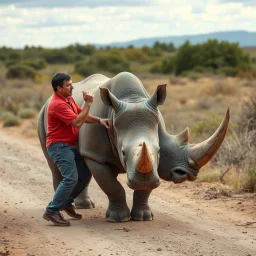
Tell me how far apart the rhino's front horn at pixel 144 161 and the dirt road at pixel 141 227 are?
84 centimetres

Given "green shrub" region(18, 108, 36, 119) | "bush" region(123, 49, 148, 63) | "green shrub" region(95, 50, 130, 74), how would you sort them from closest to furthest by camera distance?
"green shrub" region(18, 108, 36, 119) → "green shrub" region(95, 50, 130, 74) → "bush" region(123, 49, 148, 63)

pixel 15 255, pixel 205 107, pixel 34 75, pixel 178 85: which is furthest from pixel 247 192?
pixel 34 75

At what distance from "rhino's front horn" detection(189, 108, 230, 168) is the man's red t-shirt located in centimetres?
152

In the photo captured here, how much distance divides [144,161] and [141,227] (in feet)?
4.91

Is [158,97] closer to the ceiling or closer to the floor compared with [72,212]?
closer to the ceiling

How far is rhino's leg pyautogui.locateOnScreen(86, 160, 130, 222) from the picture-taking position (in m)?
9.90

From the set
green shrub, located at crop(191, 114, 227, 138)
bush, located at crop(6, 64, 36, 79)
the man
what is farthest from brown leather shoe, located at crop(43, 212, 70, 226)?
bush, located at crop(6, 64, 36, 79)

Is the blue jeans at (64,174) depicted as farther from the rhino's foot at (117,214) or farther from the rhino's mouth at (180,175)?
the rhino's mouth at (180,175)

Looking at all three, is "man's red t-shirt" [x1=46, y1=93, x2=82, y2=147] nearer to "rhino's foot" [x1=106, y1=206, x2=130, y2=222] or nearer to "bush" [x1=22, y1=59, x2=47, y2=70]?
"rhino's foot" [x1=106, y1=206, x2=130, y2=222]

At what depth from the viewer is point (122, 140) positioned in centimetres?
938

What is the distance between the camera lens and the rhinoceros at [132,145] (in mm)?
9211

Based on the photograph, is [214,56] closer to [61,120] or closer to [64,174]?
[61,120]

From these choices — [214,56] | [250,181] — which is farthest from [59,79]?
[214,56]

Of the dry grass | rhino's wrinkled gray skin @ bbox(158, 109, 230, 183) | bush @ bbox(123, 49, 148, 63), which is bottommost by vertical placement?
bush @ bbox(123, 49, 148, 63)
